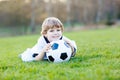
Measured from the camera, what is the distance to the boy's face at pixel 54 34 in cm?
661

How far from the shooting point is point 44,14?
46.7 metres

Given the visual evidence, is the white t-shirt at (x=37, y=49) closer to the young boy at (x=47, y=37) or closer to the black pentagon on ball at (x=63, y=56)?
the young boy at (x=47, y=37)

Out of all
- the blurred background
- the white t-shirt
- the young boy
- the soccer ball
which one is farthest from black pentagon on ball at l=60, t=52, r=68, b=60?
the blurred background

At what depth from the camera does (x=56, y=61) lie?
6.46 metres

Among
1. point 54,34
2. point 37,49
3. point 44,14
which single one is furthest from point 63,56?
point 44,14

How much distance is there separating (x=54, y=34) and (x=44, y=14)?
40.3 meters

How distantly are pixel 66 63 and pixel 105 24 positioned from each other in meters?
41.2

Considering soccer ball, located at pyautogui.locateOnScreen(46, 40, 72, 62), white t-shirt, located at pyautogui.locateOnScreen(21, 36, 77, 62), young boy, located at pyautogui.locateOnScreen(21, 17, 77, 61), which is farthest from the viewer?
white t-shirt, located at pyautogui.locateOnScreen(21, 36, 77, 62)

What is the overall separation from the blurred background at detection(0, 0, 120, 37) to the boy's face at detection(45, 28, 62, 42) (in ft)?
103

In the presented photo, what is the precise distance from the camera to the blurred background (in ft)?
138

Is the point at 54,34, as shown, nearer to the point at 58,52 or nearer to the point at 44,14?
the point at 58,52

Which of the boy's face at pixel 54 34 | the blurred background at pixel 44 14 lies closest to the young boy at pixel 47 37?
the boy's face at pixel 54 34

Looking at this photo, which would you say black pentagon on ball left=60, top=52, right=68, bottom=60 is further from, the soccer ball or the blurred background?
the blurred background

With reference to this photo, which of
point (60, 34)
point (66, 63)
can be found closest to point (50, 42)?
point (60, 34)
